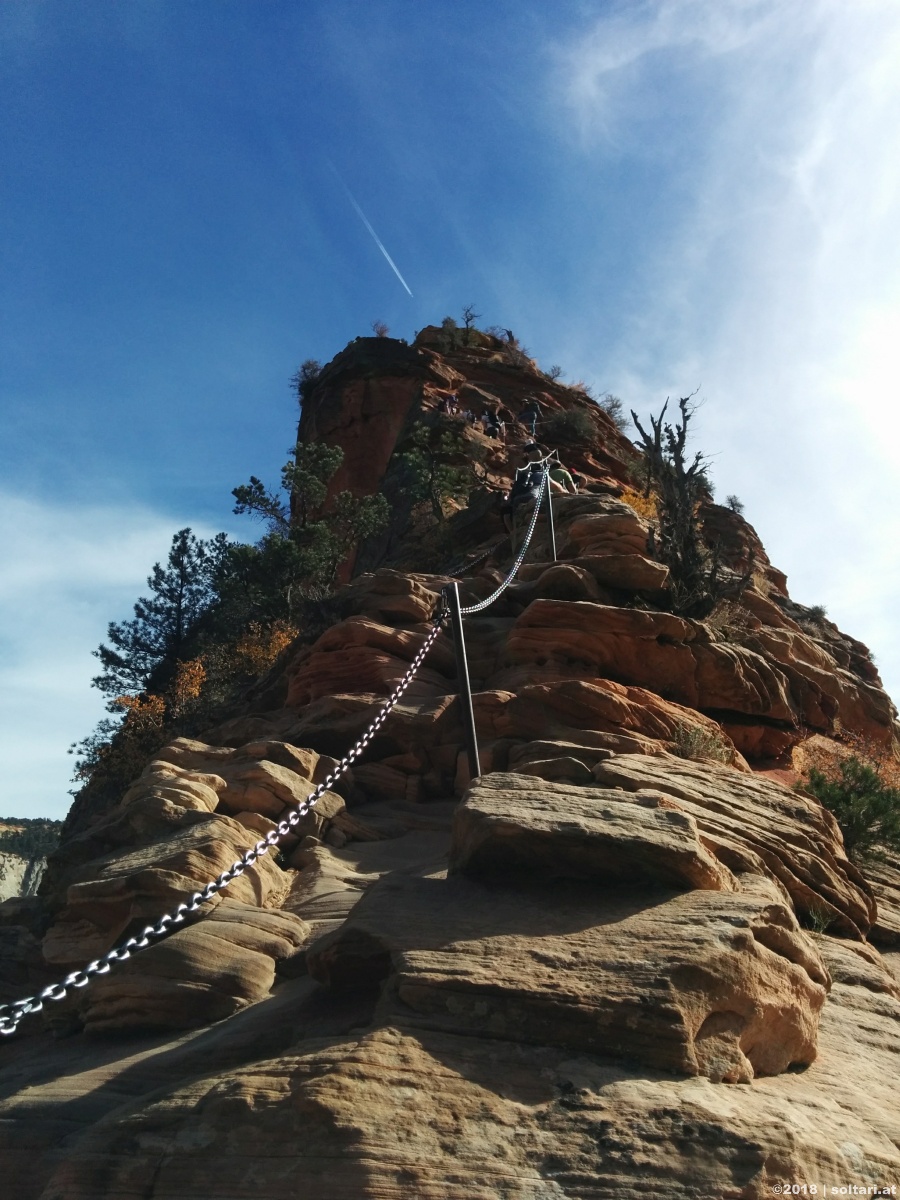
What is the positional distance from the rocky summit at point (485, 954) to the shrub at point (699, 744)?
68mm

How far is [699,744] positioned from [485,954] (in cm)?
526

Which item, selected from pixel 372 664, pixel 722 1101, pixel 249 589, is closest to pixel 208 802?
pixel 372 664

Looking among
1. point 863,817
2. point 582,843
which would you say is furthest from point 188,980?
point 863,817

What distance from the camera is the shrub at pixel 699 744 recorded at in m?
9.62

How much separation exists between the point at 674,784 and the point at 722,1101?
3.11 m

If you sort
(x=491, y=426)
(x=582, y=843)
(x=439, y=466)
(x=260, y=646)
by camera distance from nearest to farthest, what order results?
(x=582, y=843) → (x=260, y=646) → (x=439, y=466) → (x=491, y=426)

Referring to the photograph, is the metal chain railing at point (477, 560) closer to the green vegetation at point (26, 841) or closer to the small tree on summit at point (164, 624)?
the small tree on summit at point (164, 624)

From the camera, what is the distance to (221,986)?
6.14m

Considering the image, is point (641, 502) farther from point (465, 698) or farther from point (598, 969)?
point (598, 969)

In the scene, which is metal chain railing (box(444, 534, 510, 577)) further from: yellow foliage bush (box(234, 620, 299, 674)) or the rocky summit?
the rocky summit

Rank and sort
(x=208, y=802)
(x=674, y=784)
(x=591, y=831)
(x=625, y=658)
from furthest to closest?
1. (x=625, y=658)
2. (x=208, y=802)
3. (x=674, y=784)
4. (x=591, y=831)

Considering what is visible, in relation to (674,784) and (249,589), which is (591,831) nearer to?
(674,784)

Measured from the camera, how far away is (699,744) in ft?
32.3

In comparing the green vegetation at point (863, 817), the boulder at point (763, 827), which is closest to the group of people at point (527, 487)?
the green vegetation at point (863, 817)
